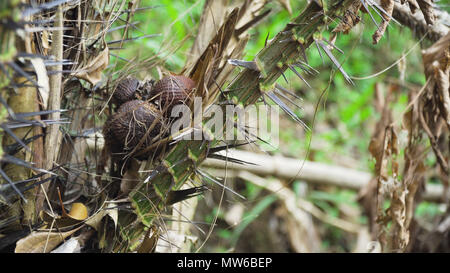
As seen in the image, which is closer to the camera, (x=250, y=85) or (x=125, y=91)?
(x=250, y=85)

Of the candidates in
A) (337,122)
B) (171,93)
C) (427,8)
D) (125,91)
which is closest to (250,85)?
(171,93)

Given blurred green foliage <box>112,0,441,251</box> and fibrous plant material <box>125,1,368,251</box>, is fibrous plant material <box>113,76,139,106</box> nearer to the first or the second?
fibrous plant material <box>125,1,368,251</box>

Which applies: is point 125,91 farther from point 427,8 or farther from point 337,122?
point 337,122

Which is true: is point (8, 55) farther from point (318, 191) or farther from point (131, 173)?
point (318, 191)

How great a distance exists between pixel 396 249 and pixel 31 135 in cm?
95

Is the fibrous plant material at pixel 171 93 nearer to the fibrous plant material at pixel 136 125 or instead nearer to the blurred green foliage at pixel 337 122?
the fibrous plant material at pixel 136 125

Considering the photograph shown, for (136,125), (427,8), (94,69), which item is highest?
(427,8)

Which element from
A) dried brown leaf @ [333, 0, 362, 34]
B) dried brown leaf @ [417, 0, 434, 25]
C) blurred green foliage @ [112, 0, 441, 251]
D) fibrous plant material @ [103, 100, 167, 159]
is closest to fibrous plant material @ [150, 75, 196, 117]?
fibrous plant material @ [103, 100, 167, 159]

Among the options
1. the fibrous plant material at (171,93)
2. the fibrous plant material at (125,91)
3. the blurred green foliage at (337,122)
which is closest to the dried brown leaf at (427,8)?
the fibrous plant material at (171,93)

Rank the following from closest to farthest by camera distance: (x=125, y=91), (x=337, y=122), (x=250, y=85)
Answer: (x=250, y=85) < (x=125, y=91) < (x=337, y=122)

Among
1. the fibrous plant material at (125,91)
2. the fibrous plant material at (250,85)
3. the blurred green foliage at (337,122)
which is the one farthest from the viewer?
the blurred green foliage at (337,122)

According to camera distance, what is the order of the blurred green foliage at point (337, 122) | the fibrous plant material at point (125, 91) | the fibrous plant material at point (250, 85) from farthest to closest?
the blurred green foliage at point (337, 122) < the fibrous plant material at point (125, 91) < the fibrous plant material at point (250, 85)

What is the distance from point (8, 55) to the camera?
46 centimetres
